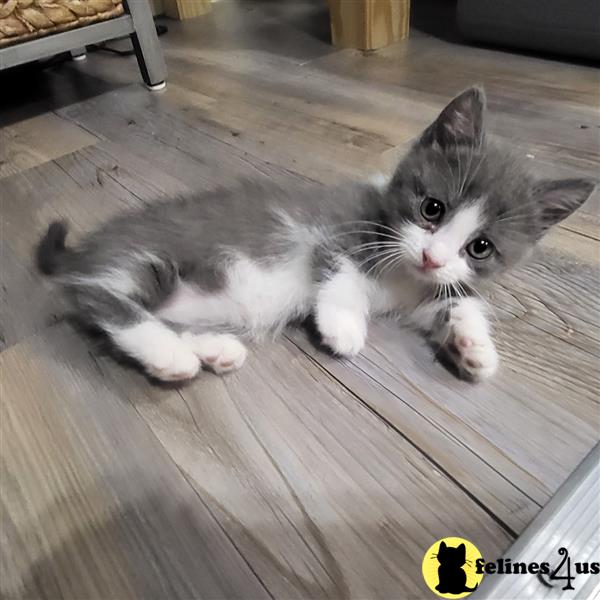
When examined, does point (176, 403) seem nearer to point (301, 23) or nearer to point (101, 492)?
point (101, 492)

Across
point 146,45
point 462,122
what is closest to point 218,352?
point 462,122

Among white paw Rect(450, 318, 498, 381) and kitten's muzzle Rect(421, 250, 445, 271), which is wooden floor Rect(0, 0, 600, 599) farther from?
kitten's muzzle Rect(421, 250, 445, 271)

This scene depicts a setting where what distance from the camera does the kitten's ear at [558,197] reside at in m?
0.87

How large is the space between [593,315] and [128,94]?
1792 millimetres

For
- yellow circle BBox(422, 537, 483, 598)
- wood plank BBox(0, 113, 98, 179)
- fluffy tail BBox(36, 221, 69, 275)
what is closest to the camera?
yellow circle BBox(422, 537, 483, 598)

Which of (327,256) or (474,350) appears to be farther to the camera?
(327,256)

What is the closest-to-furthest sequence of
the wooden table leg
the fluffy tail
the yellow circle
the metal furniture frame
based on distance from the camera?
1. the yellow circle
2. the fluffy tail
3. the metal furniture frame
4. the wooden table leg

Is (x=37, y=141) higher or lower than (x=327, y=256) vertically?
lower

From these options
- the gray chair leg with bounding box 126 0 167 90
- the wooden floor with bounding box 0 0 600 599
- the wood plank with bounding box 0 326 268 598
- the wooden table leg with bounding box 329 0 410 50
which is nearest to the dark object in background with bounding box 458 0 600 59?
the wooden table leg with bounding box 329 0 410 50

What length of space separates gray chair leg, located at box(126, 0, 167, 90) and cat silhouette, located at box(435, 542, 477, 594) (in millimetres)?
1940

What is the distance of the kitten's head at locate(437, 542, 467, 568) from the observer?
677 millimetres

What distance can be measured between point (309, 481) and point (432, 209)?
0.46 meters

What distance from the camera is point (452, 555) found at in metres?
0.68

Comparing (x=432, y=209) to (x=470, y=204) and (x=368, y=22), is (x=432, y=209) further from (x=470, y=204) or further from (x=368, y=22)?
(x=368, y=22)
